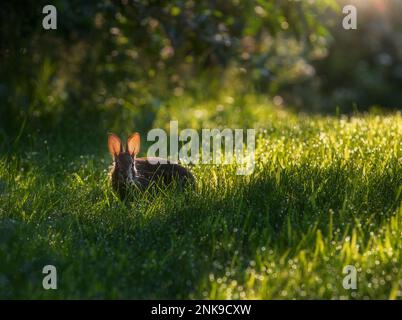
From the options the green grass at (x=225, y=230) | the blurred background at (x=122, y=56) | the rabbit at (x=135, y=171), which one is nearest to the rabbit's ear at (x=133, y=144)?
the rabbit at (x=135, y=171)

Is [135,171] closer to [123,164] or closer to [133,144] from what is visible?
[123,164]

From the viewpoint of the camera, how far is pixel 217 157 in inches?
216

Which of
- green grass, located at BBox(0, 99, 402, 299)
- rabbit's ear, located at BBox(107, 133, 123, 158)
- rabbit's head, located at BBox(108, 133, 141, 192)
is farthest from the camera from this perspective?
rabbit's ear, located at BBox(107, 133, 123, 158)

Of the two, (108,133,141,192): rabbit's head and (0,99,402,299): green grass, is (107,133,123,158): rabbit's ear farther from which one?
(0,99,402,299): green grass

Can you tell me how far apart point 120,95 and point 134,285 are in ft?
13.7

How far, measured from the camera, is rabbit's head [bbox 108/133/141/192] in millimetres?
4941

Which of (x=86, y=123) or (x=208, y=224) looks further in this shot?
(x=86, y=123)

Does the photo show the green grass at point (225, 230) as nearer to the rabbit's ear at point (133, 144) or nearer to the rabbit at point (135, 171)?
the rabbit at point (135, 171)

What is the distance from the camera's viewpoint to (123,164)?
498 centimetres

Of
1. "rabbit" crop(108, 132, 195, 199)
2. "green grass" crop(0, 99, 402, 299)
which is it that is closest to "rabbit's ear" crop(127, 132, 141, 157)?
"rabbit" crop(108, 132, 195, 199)

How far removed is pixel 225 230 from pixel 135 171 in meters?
1.14

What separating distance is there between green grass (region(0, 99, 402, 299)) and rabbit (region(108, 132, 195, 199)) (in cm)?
12

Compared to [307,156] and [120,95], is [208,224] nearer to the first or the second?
[307,156]

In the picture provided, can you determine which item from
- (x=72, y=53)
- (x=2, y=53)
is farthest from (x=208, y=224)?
(x=72, y=53)
